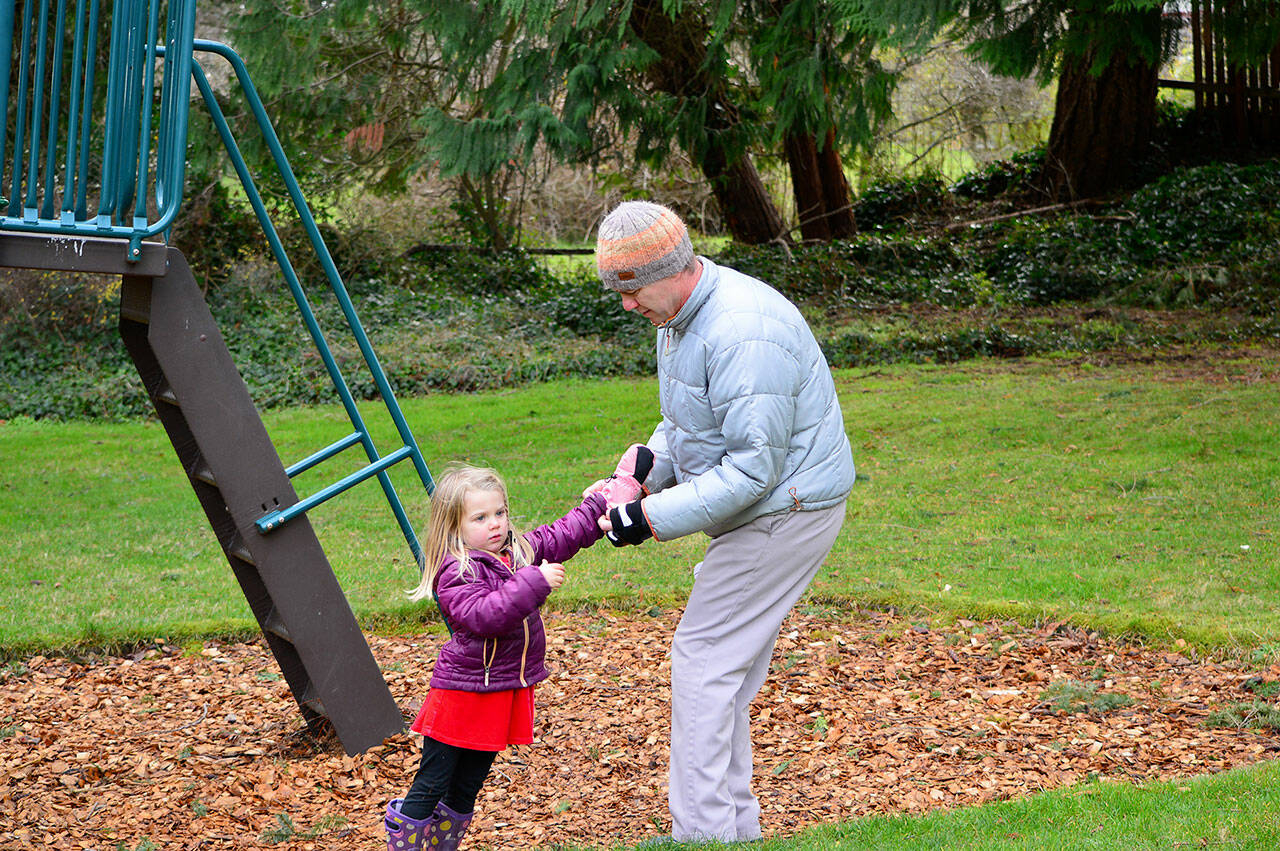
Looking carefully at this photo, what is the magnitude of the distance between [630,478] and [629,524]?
0.30m

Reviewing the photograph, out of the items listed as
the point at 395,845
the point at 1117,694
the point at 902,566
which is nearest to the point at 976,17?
the point at 902,566

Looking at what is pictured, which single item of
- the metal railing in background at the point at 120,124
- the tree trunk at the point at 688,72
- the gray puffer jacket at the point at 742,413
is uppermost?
the tree trunk at the point at 688,72

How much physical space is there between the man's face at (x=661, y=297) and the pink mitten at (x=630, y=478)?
438 mm

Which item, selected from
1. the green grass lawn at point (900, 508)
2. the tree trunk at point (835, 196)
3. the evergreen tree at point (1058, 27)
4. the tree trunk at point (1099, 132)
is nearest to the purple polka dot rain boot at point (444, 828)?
the green grass lawn at point (900, 508)

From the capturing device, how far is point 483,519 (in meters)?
3.36

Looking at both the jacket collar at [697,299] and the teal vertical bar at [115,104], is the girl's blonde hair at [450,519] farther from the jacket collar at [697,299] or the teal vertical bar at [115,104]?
the teal vertical bar at [115,104]

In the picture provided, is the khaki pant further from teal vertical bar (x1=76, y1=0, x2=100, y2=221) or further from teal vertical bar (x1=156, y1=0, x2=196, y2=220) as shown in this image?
teal vertical bar (x1=76, y1=0, x2=100, y2=221)

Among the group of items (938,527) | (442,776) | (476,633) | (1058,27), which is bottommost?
(938,527)

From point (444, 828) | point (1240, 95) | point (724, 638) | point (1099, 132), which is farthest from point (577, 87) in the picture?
point (1240, 95)

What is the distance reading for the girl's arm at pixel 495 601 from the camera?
3229 mm

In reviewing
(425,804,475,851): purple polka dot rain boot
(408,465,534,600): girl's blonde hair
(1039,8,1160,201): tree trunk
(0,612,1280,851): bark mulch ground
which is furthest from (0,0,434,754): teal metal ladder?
(1039,8,1160,201): tree trunk

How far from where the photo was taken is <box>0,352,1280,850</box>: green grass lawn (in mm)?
3836

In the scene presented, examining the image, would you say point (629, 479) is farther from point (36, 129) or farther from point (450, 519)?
point (36, 129)

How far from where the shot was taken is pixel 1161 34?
8359 mm
